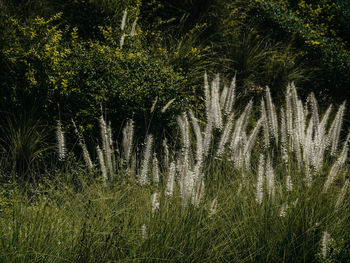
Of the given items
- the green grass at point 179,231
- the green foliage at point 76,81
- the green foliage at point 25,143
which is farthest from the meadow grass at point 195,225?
the green foliage at point 76,81

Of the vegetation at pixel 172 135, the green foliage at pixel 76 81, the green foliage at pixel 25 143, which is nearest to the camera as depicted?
the vegetation at pixel 172 135

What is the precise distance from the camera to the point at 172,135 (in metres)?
5.67

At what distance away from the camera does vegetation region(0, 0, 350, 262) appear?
9.87 feet

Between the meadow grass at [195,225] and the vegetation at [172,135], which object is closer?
the meadow grass at [195,225]

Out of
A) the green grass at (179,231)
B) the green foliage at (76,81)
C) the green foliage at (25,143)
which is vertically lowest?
the green grass at (179,231)

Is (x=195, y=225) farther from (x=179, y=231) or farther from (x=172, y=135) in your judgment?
(x=172, y=135)

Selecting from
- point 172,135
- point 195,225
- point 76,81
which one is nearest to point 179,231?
point 195,225

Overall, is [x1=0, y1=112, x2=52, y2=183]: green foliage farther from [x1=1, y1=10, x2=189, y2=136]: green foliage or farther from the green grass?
the green grass

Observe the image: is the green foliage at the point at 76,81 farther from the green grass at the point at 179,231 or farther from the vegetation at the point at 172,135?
the green grass at the point at 179,231

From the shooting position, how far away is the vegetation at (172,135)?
3010mm

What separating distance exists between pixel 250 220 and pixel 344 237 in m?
0.75

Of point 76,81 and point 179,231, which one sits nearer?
point 179,231

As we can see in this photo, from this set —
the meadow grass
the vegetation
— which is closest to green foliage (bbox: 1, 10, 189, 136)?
the vegetation

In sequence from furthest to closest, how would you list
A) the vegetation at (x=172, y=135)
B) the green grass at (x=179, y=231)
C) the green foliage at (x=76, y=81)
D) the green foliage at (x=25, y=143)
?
1. the green foliage at (x=76, y=81)
2. the green foliage at (x=25, y=143)
3. the vegetation at (x=172, y=135)
4. the green grass at (x=179, y=231)
